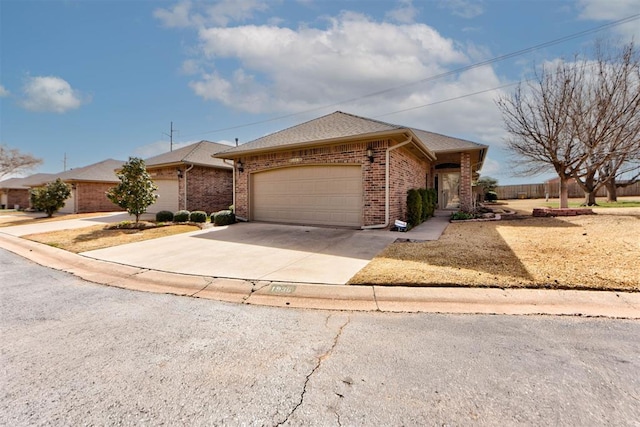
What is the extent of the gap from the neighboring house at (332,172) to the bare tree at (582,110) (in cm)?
323

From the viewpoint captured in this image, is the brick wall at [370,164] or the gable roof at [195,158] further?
the gable roof at [195,158]

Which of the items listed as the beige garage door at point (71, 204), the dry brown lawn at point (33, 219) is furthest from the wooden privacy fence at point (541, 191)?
the beige garage door at point (71, 204)

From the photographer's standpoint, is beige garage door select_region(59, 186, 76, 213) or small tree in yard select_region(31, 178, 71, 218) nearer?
small tree in yard select_region(31, 178, 71, 218)

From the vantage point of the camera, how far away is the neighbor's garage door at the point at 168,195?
51.8 feet

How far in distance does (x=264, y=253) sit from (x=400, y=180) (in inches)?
233

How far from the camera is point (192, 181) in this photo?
Answer: 15.4 metres

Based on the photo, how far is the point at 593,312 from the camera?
328cm

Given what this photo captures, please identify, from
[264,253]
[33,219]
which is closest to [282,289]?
[264,253]

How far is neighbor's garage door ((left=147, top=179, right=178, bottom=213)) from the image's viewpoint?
15.8m

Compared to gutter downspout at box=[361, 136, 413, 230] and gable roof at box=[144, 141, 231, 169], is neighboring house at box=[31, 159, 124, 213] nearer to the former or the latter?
gable roof at box=[144, 141, 231, 169]

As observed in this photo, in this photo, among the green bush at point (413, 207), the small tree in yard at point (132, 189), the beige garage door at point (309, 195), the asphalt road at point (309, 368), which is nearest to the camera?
the asphalt road at point (309, 368)

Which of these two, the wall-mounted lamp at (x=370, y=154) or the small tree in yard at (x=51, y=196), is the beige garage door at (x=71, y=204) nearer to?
the small tree in yard at (x=51, y=196)

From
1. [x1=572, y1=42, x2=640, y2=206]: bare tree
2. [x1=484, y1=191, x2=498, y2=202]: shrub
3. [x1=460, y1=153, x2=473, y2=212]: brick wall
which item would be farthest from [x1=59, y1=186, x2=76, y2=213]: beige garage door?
[x1=484, y1=191, x2=498, y2=202]: shrub

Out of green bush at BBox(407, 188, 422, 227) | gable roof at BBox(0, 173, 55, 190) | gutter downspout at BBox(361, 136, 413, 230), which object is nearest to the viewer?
gutter downspout at BBox(361, 136, 413, 230)
